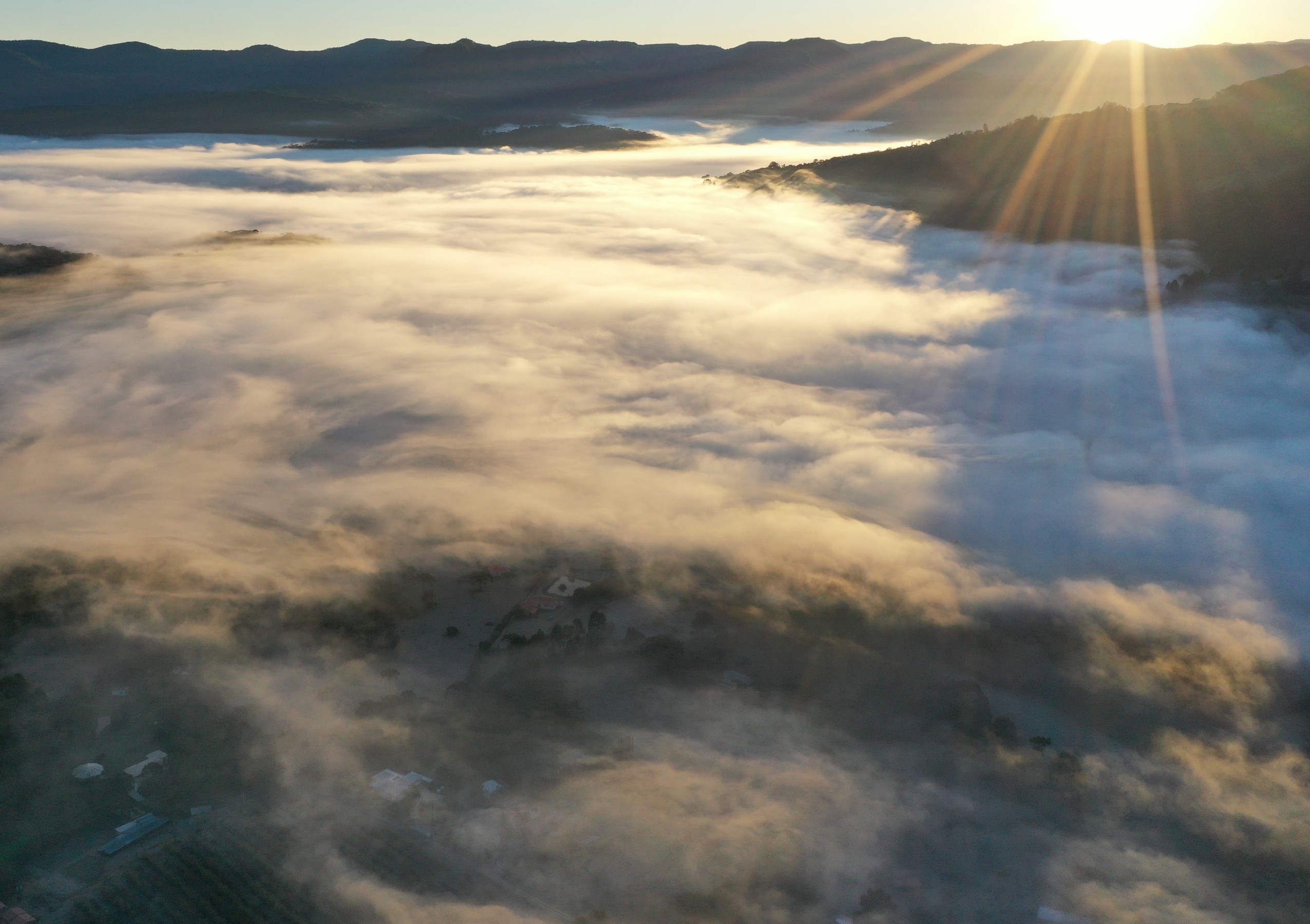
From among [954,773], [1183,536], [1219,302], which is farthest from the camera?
[1219,302]

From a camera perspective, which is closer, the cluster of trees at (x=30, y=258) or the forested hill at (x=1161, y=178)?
the forested hill at (x=1161, y=178)

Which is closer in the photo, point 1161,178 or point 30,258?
point 1161,178

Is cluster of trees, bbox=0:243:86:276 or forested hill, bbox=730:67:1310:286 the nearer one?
forested hill, bbox=730:67:1310:286

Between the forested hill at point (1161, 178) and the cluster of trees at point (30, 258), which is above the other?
the forested hill at point (1161, 178)

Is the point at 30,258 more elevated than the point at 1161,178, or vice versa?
the point at 1161,178

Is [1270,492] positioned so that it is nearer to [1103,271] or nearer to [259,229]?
[1103,271]

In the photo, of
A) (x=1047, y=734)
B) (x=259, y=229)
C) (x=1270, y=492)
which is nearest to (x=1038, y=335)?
(x=1270, y=492)

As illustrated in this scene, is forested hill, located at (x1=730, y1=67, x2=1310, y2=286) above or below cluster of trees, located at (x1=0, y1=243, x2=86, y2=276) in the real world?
above

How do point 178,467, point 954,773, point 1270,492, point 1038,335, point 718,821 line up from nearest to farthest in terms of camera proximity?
point 718,821
point 954,773
point 1270,492
point 178,467
point 1038,335
